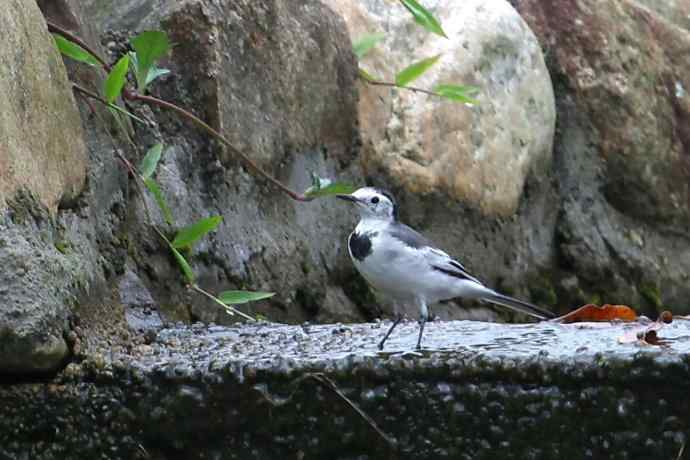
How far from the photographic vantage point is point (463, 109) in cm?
502

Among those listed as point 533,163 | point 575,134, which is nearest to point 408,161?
point 533,163

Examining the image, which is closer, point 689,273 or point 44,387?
point 44,387

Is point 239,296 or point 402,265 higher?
point 402,265

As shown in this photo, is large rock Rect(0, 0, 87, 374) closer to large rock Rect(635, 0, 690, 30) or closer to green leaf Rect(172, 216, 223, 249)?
green leaf Rect(172, 216, 223, 249)

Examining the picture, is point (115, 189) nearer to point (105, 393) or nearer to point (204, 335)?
point (204, 335)

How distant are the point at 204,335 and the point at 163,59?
114cm

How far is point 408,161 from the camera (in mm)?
4715

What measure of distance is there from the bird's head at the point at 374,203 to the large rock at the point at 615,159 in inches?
71.8

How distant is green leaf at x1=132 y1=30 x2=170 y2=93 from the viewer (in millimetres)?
3309

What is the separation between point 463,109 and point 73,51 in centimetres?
203

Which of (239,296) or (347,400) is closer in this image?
(347,400)

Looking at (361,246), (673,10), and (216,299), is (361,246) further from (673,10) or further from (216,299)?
(673,10)

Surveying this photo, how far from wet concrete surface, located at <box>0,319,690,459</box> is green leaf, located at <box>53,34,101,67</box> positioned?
3.09 ft

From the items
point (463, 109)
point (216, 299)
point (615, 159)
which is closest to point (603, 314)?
point (216, 299)
